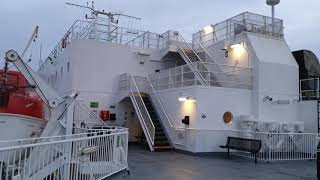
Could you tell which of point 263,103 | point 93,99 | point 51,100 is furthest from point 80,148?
point 93,99

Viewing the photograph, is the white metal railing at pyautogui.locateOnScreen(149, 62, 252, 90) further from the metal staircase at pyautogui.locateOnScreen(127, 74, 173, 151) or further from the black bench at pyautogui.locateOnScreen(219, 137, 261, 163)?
the black bench at pyautogui.locateOnScreen(219, 137, 261, 163)

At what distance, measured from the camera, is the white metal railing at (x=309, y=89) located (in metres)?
17.0

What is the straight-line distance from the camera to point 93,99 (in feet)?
64.0

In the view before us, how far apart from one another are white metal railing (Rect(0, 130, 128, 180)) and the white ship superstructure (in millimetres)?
6233

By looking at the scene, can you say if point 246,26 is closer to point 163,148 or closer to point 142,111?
point 142,111

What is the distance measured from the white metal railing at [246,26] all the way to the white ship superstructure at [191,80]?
0.05 m

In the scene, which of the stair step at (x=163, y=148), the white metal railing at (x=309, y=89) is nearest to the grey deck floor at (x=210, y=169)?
the stair step at (x=163, y=148)

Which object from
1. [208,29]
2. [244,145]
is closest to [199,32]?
[208,29]

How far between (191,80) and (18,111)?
7.52 metres

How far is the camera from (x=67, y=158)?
6.55m

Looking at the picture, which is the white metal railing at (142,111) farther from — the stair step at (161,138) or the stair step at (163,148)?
the stair step at (161,138)

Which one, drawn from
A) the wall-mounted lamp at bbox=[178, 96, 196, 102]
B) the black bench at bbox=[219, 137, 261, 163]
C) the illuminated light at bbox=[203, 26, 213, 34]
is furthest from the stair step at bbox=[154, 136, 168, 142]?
the illuminated light at bbox=[203, 26, 213, 34]

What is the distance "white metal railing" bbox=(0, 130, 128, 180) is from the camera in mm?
5274

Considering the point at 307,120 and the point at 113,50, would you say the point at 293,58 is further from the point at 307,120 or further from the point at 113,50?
the point at 113,50
